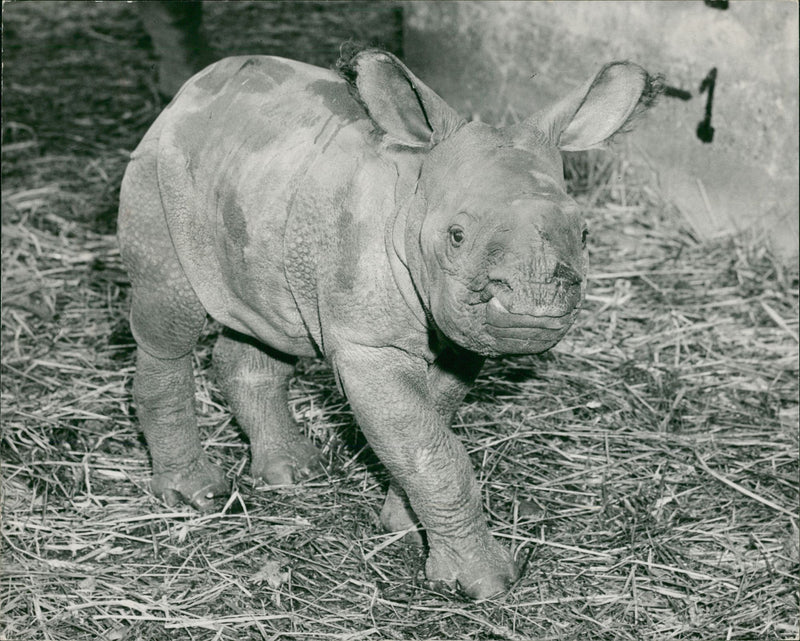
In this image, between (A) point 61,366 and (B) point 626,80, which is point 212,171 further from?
(A) point 61,366

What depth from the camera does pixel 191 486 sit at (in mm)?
4652

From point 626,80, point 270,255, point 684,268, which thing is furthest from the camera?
point 684,268

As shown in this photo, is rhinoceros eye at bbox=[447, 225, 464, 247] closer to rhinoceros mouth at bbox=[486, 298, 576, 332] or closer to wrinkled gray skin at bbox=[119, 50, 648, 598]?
wrinkled gray skin at bbox=[119, 50, 648, 598]

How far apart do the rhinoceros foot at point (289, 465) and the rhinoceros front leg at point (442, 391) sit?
1.60 feet

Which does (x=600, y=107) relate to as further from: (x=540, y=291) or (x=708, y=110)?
(x=708, y=110)

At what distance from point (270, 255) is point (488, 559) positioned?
3.99 ft

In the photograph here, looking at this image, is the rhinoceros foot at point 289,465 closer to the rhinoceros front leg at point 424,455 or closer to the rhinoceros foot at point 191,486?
the rhinoceros foot at point 191,486

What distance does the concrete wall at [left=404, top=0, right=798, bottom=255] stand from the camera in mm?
6141

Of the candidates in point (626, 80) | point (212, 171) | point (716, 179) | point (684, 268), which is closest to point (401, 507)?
point (212, 171)

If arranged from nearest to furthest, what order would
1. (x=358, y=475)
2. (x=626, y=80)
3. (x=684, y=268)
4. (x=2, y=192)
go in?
(x=626, y=80) < (x=358, y=475) < (x=684, y=268) < (x=2, y=192)

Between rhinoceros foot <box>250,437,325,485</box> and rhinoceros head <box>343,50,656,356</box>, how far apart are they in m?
1.41

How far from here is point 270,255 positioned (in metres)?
3.93

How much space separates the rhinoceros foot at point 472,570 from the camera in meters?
3.97

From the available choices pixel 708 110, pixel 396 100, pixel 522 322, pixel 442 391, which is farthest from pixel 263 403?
pixel 708 110
